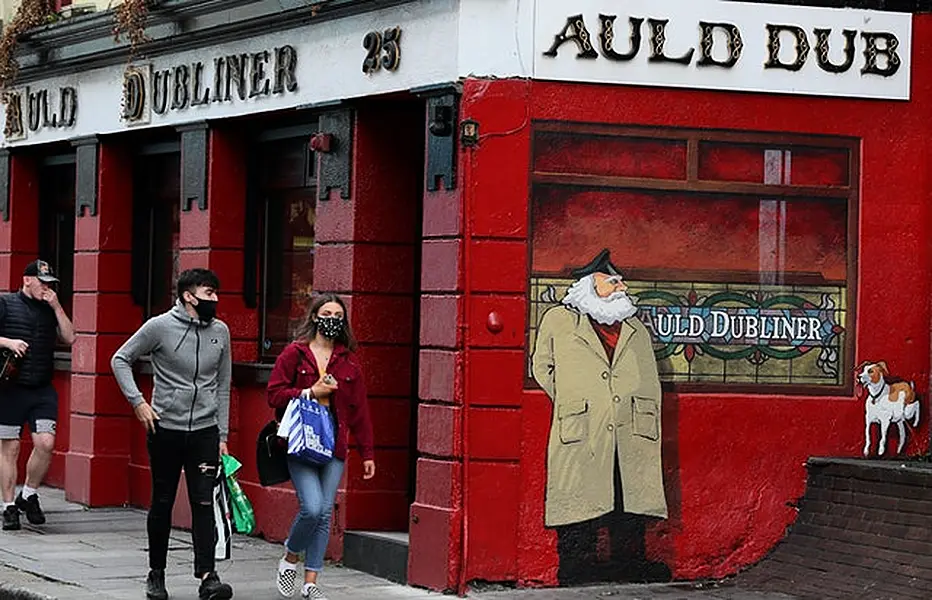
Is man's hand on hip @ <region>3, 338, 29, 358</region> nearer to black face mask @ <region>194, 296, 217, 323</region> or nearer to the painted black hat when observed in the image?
black face mask @ <region>194, 296, 217, 323</region>

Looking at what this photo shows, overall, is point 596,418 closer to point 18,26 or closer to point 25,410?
point 25,410

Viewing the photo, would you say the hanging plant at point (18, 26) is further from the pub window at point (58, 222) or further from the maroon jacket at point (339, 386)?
the maroon jacket at point (339, 386)

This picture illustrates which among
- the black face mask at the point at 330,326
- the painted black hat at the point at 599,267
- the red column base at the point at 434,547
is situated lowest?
the red column base at the point at 434,547

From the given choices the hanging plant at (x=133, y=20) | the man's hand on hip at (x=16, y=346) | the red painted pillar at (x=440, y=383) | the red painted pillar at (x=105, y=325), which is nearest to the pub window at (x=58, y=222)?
the red painted pillar at (x=105, y=325)

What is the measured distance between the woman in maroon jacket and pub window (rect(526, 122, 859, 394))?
3.99ft

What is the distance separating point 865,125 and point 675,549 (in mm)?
3201

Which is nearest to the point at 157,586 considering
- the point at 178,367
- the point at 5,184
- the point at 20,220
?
the point at 178,367

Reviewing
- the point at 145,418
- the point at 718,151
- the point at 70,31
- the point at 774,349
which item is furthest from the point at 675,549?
the point at 70,31

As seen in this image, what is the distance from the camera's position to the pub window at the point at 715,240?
1357cm

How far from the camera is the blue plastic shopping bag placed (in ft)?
41.5

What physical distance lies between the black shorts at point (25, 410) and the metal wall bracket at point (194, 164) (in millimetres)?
1960

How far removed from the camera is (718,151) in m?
13.9

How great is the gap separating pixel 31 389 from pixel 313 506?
16.3 feet

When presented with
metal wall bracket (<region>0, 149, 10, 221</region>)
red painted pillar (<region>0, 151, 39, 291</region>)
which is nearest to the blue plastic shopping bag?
red painted pillar (<region>0, 151, 39, 291</region>)
